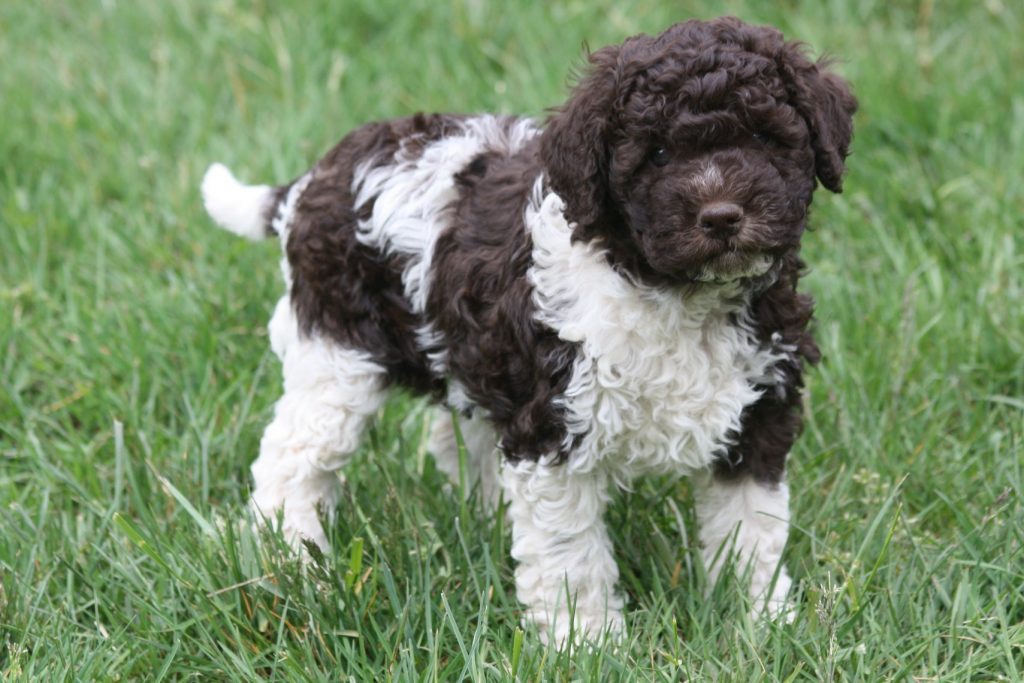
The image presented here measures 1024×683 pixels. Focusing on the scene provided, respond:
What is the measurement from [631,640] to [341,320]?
1.35 metres

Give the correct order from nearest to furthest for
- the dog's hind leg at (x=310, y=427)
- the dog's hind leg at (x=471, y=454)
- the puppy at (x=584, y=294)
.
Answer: the puppy at (x=584, y=294) < the dog's hind leg at (x=310, y=427) < the dog's hind leg at (x=471, y=454)

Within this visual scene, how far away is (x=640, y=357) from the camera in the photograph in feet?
12.5

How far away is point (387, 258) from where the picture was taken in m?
4.36

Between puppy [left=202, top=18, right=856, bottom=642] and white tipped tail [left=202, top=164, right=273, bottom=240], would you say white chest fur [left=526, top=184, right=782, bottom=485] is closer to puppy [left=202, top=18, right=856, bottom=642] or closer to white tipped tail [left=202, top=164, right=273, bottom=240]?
puppy [left=202, top=18, right=856, bottom=642]

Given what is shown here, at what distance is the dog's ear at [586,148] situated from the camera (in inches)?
143

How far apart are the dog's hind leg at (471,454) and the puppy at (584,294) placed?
0.05 feet

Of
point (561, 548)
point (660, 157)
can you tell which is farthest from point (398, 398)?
point (660, 157)

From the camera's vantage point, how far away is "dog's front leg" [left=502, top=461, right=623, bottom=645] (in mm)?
4012

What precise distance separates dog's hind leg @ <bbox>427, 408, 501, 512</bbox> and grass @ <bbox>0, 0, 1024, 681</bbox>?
13 cm

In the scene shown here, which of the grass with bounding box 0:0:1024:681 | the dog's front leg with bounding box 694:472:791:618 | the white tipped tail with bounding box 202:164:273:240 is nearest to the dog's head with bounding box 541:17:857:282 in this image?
the dog's front leg with bounding box 694:472:791:618

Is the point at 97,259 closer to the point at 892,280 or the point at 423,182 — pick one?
the point at 423,182

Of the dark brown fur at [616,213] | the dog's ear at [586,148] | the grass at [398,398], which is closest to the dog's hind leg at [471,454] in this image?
the grass at [398,398]

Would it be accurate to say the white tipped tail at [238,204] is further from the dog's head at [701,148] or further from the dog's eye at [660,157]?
the dog's eye at [660,157]

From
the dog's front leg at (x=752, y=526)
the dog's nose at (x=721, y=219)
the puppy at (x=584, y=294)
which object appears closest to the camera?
the dog's nose at (x=721, y=219)
